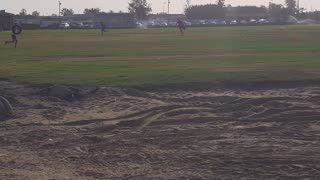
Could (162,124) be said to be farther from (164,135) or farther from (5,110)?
(5,110)

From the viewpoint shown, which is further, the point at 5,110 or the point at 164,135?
the point at 5,110

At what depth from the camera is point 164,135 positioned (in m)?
13.5

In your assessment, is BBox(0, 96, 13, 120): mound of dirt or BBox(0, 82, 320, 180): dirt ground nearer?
BBox(0, 82, 320, 180): dirt ground

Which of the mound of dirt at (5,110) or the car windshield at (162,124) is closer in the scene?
the car windshield at (162,124)

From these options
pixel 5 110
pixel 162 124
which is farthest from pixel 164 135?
pixel 5 110

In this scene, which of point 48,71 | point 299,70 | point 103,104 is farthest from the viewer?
point 48,71

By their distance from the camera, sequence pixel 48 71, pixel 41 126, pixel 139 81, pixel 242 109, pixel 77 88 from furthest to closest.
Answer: pixel 48 71 < pixel 139 81 < pixel 77 88 < pixel 242 109 < pixel 41 126

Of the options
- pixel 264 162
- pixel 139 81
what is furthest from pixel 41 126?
pixel 139 81

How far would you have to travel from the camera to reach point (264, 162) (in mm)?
10703

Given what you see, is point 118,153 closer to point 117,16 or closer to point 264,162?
point 264,162

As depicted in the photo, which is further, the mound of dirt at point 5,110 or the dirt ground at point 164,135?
the mound of dirt at point 5,110

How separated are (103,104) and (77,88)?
3093mm

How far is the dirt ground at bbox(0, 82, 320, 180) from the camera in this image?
10.4m

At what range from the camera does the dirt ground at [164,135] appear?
1040cm
